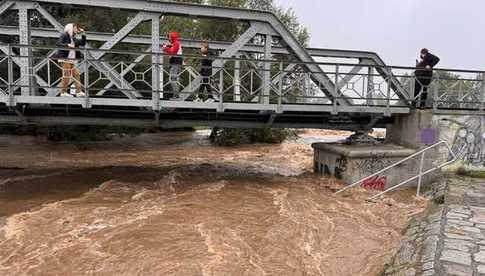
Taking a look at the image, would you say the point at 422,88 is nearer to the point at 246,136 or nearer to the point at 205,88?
the point at 205,88

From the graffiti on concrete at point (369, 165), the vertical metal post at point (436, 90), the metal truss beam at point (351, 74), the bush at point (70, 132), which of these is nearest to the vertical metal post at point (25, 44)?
the metal truss beam at point (351, 74)

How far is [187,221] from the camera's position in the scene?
885cm

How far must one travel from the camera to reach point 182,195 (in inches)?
443

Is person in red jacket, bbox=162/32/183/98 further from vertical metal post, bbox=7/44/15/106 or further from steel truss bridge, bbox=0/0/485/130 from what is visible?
vertical metal post, bbox=7/44/15/106

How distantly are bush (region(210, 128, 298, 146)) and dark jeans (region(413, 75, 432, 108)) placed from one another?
35.8ft

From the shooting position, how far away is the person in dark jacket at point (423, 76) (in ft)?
41.6

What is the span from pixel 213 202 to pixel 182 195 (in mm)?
1016

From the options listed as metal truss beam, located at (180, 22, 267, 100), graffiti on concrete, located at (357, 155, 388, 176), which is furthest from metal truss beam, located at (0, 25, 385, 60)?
graffiti on concrete, located at (357, 155, 388, 176)

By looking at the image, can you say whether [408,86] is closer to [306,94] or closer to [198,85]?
[306,94]

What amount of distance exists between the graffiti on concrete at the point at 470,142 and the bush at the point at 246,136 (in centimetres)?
1191

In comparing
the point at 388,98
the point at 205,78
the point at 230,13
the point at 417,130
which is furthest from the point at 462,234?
the point at 230,13

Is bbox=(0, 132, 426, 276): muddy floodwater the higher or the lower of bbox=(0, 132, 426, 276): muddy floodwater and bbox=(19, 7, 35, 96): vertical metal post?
the lower

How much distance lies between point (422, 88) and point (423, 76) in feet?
1.05

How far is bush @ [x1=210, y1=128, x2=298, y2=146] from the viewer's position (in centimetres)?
2403
